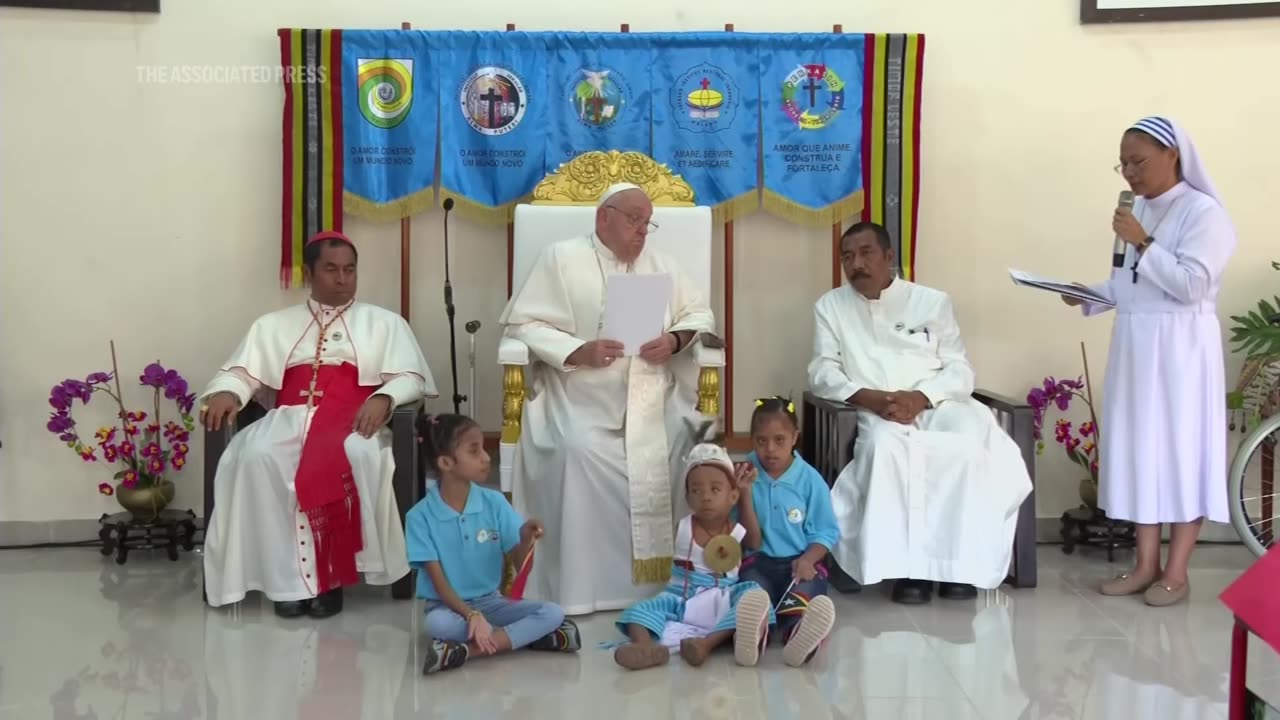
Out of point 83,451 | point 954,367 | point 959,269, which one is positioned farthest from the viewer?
point 959,269

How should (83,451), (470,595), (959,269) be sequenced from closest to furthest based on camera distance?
(470,595) → (83,451) → (959,269)

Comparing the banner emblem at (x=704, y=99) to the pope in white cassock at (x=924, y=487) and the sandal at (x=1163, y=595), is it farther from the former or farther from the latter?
the sandal at (x=1163, y=595)

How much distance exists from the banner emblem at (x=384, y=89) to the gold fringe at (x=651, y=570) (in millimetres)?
2173

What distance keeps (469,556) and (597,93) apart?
228 centimetres

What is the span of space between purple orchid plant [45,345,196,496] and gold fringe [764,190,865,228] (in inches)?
101

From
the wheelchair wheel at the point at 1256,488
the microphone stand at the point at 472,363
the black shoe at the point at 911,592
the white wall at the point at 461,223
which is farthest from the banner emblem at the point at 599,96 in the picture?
the wheelchair wheel at the point at 1256,488

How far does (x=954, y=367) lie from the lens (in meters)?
4.73

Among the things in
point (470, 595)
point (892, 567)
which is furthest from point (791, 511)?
point (470, 595)

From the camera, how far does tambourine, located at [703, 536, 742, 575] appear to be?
12.3 ft

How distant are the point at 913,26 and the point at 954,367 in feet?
5.19

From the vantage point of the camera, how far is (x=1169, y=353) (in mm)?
4211

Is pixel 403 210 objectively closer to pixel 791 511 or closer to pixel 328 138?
pixel 328 138

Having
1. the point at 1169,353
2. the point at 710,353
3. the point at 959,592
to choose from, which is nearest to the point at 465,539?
the point at 710,353

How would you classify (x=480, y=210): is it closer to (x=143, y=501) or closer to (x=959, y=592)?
(x=143, y=501)
